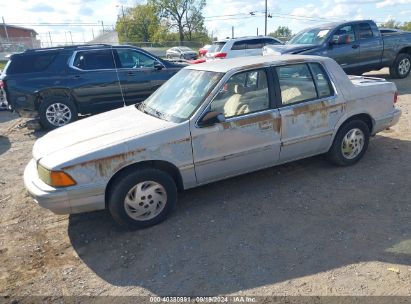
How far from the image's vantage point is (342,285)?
287 centimetres

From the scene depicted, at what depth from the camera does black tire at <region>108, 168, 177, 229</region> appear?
11.8ft

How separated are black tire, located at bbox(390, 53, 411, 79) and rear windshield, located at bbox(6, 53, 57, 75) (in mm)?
10121

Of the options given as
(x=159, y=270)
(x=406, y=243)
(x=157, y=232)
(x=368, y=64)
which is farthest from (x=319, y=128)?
(x=368, y=64)

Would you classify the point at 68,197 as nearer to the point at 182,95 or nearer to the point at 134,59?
the point at 182,95

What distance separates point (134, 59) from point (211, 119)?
17.8 feet

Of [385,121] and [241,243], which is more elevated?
[385,121]

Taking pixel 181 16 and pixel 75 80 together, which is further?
pixel 181 16

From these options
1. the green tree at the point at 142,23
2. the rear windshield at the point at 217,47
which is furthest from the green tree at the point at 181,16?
the rear windshield at the point at 217,47

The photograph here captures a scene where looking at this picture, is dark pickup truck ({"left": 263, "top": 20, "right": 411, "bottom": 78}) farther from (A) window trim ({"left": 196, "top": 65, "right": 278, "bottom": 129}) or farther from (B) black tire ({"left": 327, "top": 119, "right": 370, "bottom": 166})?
(A) window trim ({"left": 196, "top": 65, "right": 278, "bottom": 129})

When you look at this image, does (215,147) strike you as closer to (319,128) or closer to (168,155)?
(168,155)

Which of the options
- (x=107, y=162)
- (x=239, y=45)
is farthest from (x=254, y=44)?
(x=107, y=162)

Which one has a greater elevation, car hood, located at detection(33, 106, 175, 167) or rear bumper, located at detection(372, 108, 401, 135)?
car hood, located at detection(33, 106, 175, 167)

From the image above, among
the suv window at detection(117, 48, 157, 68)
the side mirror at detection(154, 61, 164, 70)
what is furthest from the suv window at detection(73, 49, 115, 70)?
the side mirror at detection(154, 61, 164, 70)

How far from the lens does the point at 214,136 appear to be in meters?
3.93
